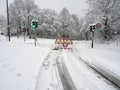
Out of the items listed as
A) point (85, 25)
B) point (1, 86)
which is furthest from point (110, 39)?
point (1, 86)

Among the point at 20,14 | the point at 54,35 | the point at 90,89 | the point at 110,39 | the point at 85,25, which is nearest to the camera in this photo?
the point at 90,89

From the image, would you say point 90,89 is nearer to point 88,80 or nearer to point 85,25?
point 88,80

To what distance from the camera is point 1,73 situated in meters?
7.66

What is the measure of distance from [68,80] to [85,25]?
95.9ft

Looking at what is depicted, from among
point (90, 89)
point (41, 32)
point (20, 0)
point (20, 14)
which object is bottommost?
point (90, 89)

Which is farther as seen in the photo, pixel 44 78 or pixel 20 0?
pixel 20 0

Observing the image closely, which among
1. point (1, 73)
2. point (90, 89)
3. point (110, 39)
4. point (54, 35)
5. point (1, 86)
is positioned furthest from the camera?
point (54, 35)

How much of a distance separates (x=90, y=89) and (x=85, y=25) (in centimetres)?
3034

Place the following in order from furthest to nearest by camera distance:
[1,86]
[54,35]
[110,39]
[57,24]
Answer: [54,35]
[57,24]
[110,39]
[1,86]

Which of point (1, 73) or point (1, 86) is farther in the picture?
point (1, 73)

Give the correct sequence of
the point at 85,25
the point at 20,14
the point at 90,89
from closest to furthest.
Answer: the point at 90,89
the point at 85,25
the point at 20,14

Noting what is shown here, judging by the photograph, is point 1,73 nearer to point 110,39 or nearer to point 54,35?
point 110,39

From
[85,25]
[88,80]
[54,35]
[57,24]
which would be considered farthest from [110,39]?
[54,35]

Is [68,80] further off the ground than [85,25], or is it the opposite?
[85,25]
